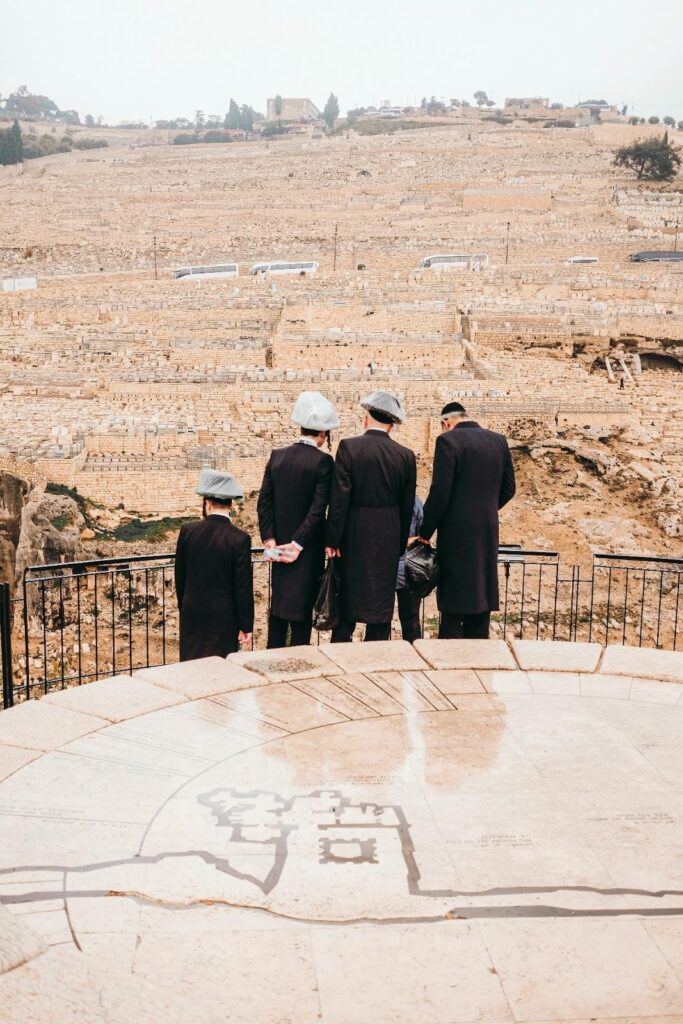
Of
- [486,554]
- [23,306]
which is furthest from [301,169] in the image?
[486,554]

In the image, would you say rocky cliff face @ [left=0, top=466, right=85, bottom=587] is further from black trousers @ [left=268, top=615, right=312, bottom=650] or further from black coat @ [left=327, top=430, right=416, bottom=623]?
black coat @ [left=327, top=430, right=416, bottom=623]

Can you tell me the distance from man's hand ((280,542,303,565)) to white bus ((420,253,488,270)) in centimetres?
3555

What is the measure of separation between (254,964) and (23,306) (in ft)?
106

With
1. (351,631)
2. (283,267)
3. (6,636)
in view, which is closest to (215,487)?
(351,631)

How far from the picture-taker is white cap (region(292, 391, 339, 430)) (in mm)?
5270

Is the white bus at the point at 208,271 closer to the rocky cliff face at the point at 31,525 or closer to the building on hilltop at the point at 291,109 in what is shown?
the rocky cliff face at the point at 31,525

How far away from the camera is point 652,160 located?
62969 mm

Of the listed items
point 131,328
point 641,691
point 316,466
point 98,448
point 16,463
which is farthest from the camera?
point 131,328

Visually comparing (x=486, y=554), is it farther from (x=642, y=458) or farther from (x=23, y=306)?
(x=23, y=306)

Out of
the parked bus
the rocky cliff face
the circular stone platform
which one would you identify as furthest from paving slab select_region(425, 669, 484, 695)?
the parked bus

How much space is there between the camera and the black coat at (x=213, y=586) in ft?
16.9

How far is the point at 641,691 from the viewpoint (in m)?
4.86

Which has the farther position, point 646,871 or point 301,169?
point 301,169

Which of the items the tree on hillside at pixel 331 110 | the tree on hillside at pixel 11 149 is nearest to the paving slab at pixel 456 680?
the tree on hillside at pixel 11 149
